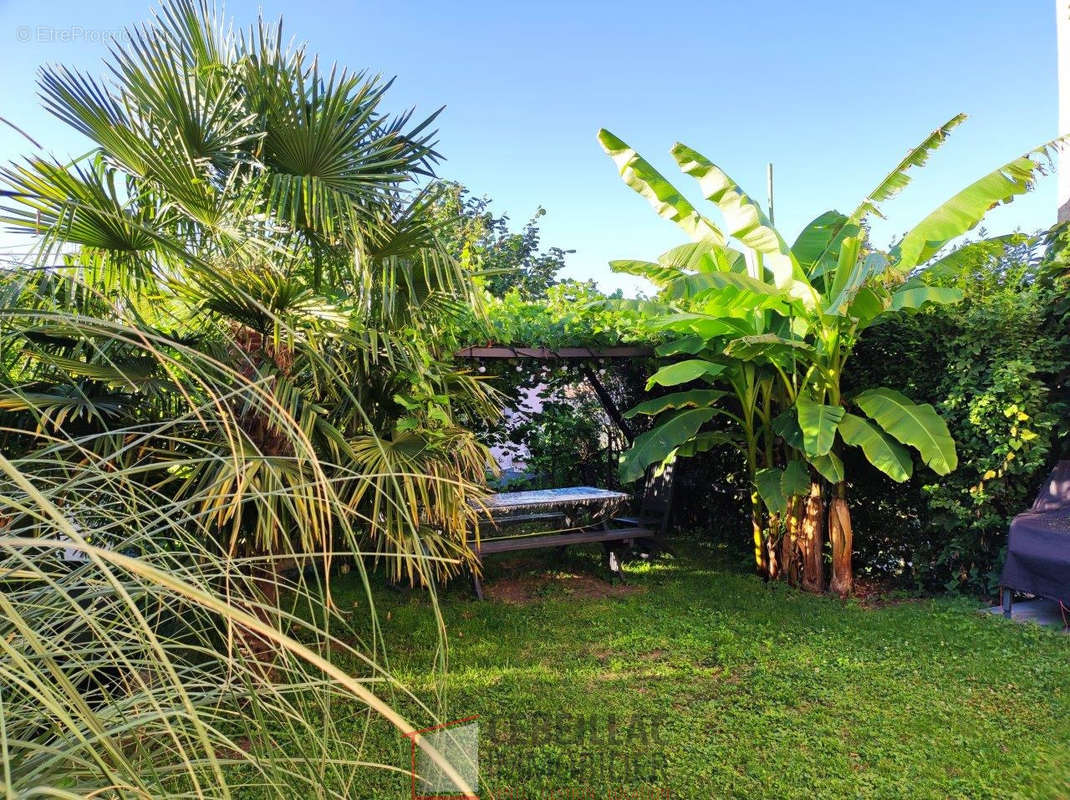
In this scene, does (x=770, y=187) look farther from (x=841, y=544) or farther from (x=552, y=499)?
(x=552, y=499)

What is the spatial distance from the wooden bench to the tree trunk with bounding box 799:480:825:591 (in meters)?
1.43

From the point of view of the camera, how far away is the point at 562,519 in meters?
6.64

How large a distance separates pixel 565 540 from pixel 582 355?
75.7 inches

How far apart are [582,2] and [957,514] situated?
8.53 metres

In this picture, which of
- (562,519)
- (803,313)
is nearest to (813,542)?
(803,313)

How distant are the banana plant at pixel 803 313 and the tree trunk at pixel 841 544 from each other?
11 mm

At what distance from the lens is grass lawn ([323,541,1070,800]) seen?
9.32 feet

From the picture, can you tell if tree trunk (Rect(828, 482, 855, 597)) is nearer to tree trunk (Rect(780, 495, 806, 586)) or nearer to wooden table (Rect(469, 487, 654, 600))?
tree trunk (Rect(780, 495, 806, 586))

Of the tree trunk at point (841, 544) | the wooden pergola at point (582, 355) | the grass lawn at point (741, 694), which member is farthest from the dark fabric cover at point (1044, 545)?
the wooden pergola at point (582, 355)

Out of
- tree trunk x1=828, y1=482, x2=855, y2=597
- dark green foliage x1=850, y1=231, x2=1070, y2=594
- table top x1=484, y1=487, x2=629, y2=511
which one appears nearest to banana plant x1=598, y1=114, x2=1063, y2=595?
Answer: tree trunk x1=828, y1=482, x2=855, y2=597

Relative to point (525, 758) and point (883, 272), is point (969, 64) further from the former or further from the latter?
point (525, 758)

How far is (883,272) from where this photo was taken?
482 centimetres

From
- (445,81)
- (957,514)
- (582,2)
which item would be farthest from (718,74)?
(957,514)

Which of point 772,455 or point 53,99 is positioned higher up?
point 53,99
